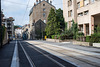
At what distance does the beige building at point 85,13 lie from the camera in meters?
27.6

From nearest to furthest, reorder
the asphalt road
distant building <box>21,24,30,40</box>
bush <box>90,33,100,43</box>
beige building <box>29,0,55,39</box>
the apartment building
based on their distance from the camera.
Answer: the asphalt road, bush <box>90,33,100,43</box>, the apartment building, distant building <box>21,24,30,40</box>, beige building <box>29,0,55,39</box>

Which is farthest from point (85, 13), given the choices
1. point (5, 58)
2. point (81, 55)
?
point (5, 58)

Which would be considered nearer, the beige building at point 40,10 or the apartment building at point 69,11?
the apartment building at point 69,11

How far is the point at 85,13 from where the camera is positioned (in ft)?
105

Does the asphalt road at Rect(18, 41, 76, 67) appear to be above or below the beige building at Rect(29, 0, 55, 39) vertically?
below

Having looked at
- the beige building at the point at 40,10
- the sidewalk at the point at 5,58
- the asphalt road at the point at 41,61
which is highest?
the beige building at the point at 40,10

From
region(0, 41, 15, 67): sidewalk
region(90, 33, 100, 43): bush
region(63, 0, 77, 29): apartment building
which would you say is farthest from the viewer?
region(63, 0, 77, 29): apartment building

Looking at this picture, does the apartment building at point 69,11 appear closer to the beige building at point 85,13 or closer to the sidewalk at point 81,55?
the beige building at point 85,13

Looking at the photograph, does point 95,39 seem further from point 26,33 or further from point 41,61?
point 26,33

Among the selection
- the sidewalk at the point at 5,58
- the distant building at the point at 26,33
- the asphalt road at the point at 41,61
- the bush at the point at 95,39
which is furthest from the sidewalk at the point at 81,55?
the distant building at the point at 26,33

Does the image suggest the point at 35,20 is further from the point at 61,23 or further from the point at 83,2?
the point at 83,2

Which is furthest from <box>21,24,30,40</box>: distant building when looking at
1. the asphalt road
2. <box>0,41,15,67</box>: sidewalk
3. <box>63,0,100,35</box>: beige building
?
the asphalt road

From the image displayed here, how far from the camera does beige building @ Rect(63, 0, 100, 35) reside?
27.6 metres

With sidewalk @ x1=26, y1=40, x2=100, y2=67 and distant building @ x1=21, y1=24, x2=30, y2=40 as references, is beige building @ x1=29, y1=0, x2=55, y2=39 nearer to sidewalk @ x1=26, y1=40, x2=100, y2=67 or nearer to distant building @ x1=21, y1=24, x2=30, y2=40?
distant building @ x1=21, y1=24, x2=30, y2=40
